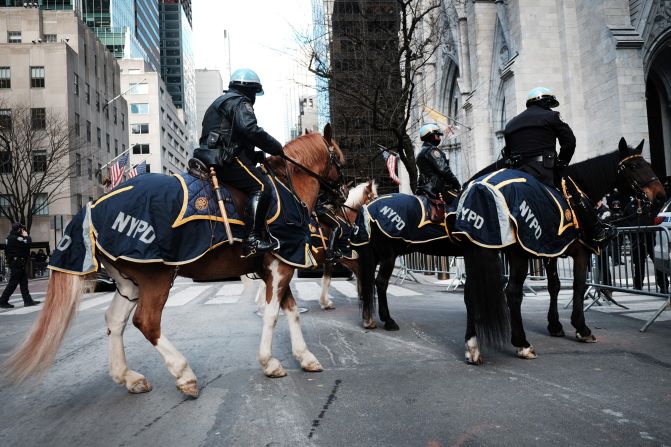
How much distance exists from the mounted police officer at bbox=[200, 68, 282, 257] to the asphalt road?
4.70ft

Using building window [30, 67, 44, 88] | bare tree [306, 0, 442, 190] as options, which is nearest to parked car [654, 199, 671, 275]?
bare tree [306, 0, 442, 190]

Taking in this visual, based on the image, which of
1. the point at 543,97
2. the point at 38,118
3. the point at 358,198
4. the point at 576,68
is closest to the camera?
the point at 543,97

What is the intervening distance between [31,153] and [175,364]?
1551 inches

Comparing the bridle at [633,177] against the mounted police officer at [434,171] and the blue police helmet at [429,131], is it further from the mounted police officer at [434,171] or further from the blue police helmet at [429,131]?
the blue police helmet at [429,131]

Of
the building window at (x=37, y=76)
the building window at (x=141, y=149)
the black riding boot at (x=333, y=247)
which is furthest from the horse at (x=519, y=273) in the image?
the building window at (x=141, y=149)

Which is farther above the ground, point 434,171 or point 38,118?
point 38,118

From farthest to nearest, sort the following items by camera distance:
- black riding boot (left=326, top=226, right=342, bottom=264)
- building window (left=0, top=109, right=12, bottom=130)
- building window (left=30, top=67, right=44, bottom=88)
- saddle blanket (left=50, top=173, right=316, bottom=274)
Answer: building window (left=30, top=67, right=44, bottom=88) → building window (left=0, top=109, right=12, bottom=130) → black riding boot (left=326, top=226, right=342, bottom=264) → saddle blanket (left=50, top=173, right=316, bottom=274)

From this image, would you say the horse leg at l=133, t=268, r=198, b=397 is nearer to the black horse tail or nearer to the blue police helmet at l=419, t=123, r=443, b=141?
the black horse tail

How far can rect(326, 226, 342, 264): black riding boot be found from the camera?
8.70 meters

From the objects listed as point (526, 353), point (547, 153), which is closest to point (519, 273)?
point (526, 353)

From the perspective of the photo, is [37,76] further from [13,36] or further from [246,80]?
[246,80]

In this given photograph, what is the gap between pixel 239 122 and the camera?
495cm

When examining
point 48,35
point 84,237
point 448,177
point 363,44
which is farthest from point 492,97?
point 48,35

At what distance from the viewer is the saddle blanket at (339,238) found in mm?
8484
